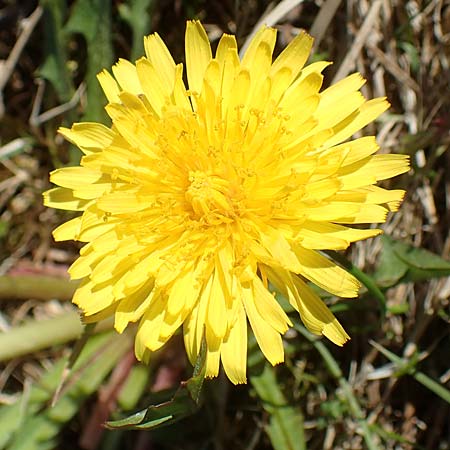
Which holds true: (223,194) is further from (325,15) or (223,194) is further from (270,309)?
(325,15)

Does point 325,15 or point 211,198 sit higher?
point 325,15

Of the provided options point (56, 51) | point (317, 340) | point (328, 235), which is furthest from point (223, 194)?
point (56, 51)

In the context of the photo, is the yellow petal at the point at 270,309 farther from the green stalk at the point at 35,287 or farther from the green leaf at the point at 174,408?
the green stalk at the point at 35,287

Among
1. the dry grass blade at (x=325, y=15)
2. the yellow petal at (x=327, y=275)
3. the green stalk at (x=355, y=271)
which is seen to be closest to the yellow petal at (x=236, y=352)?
the yellow petal at (x=327, y=275)

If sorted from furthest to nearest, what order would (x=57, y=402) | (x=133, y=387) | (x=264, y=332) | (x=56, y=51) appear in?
1. (x=56, y=51)
2. (x=133, y=387)
3. (x=57, y=402)
4. (x=264, y=332)

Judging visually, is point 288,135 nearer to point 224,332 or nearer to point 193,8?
point 224,332

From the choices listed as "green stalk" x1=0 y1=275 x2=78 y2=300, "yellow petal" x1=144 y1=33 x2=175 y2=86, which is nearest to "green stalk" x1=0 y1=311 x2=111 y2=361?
"green stalk" x1=0 y1=275 x2=78 y2=300

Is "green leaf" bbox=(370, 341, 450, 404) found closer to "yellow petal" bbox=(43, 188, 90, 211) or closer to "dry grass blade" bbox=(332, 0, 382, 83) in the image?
"dry grass blade" bbox=(332, 0, 382, 83)
